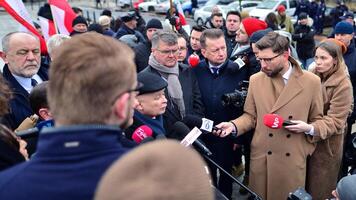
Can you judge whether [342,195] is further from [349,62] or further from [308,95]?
[349,62]

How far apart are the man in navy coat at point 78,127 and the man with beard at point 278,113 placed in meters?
2.24

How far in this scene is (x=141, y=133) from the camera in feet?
7.95

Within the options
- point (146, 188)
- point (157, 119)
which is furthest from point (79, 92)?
point (157, 119)

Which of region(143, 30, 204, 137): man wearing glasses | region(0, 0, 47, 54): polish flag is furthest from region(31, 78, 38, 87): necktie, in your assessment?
region(0, 0, 47, 54): polish flag

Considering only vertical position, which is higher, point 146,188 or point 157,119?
point 146,188

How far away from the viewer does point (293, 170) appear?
3.50 meters

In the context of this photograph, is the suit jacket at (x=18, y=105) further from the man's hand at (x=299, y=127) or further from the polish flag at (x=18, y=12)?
the man's hand at (x=299, y=127)

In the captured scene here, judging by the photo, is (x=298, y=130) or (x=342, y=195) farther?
(x=298, y=130)

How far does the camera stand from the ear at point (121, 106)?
1.25m

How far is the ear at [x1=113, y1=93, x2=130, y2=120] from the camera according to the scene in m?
1.25

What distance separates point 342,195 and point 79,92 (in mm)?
2064

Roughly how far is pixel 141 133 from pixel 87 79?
126 centimetres

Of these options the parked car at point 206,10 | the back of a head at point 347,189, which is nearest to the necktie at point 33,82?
the back of a head at point 347,189

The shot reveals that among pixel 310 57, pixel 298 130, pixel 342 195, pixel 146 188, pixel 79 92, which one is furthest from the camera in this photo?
pixel 310 57
